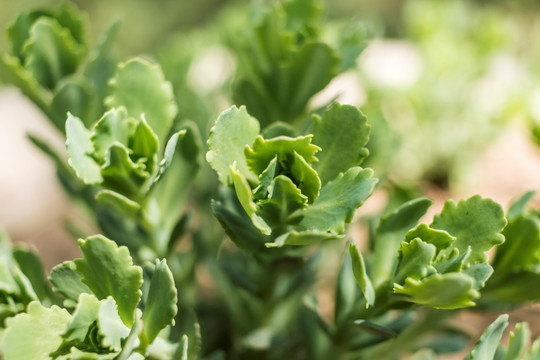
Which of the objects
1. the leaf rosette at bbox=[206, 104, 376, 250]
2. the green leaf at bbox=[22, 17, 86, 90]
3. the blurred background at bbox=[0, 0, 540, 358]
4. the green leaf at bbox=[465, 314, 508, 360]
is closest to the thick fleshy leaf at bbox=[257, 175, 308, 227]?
the leaf rosette at bbox=[206, 104, 376, 250]

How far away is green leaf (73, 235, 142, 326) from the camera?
55 centimetres

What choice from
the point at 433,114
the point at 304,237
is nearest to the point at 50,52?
the point at 304,237

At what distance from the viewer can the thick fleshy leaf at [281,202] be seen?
572mm

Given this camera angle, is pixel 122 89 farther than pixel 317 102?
No

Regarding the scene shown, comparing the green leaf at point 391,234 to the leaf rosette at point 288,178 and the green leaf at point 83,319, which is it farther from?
the green leaf at point 83,319

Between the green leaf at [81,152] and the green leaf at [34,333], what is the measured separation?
0.14 m

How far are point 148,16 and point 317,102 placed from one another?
3.50 metres

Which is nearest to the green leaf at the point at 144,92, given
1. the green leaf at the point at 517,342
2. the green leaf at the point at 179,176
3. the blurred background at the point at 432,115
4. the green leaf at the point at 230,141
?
the green leaf at the point at 179,176

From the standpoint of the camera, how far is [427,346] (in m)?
0.88

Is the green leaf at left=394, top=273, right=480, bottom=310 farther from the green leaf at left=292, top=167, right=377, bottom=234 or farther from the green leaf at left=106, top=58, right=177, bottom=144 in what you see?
the green leaf at left=106, top=58, right=177, bottom=144

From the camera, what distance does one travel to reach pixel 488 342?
0.57 metres

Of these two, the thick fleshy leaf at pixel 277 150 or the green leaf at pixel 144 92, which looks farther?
the green leaf at pixel 144 92

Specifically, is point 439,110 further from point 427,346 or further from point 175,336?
point 175,336

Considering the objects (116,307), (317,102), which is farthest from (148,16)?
(116,307)
